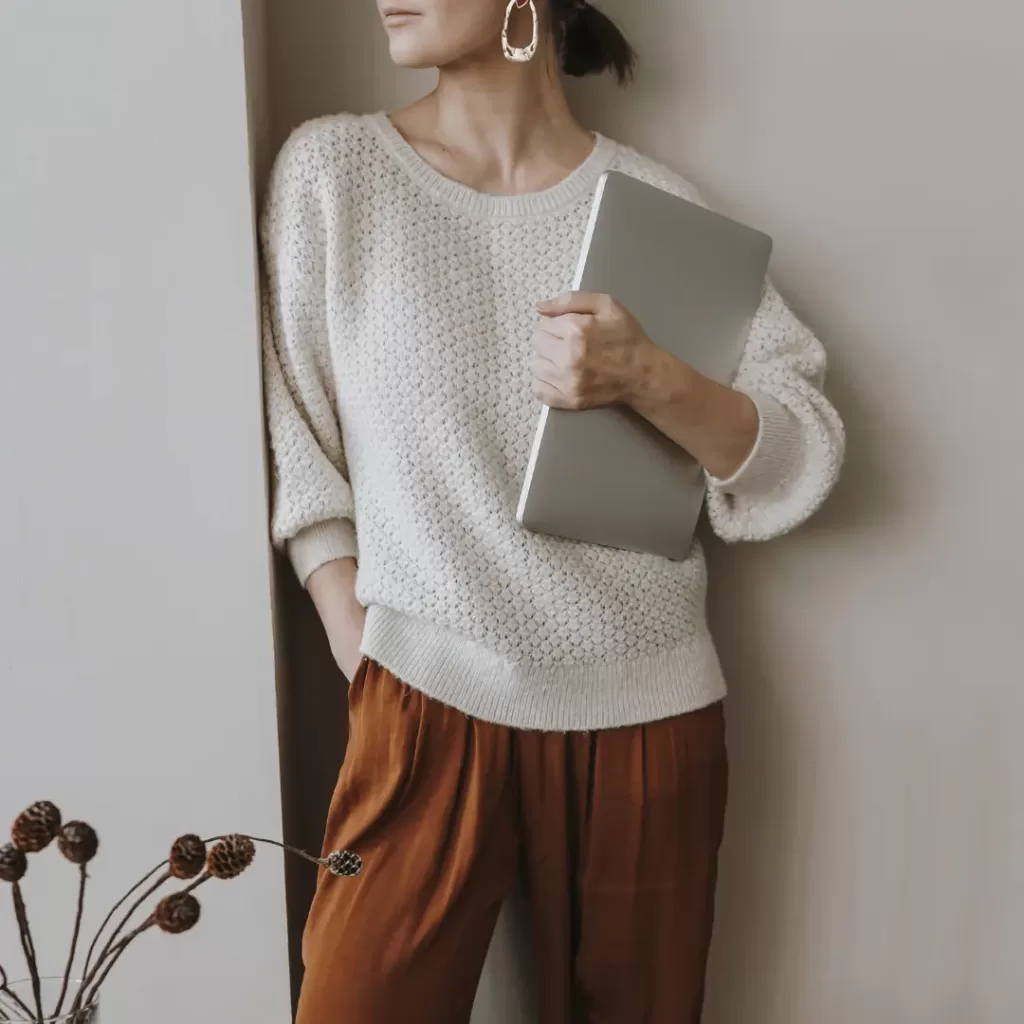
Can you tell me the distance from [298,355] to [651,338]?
1.01ft

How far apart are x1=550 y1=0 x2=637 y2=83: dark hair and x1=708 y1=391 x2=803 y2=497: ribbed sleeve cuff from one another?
1.18 ft

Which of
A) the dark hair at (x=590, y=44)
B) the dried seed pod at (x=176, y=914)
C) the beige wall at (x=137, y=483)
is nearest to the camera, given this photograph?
the dried seed pod at (x=176, y=914)

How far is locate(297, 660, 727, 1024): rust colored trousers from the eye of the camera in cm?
96

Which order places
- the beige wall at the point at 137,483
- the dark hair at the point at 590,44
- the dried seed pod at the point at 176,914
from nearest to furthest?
the dried seed pod at the point at 176,914 → the beige wall at the point at 137,483 → the dark hair at the point at 590,44

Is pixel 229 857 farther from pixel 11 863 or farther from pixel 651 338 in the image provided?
pixel 651 338

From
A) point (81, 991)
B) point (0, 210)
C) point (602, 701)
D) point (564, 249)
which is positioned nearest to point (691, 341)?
point (564, 249)

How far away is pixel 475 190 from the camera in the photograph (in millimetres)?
1053

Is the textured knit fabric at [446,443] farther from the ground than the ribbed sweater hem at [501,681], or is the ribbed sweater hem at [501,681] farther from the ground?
the textured knit fabric at [446,443]

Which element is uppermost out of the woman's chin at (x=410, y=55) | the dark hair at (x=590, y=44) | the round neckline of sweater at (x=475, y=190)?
the dark hair at (x=590, y=44)

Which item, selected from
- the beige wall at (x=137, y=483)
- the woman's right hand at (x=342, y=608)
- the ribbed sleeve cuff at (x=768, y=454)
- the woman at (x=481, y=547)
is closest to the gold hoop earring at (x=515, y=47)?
the woman at (x=481, y=547)

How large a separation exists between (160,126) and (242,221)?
0.32 feet

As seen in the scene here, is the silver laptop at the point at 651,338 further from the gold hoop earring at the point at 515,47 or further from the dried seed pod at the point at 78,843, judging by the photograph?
the dried seed pod at the point at 78,843

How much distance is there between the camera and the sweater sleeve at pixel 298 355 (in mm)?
999

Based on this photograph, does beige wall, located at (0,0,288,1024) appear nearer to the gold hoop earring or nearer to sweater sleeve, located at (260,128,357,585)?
sweater sleeve, located at (260,128,357,585)
